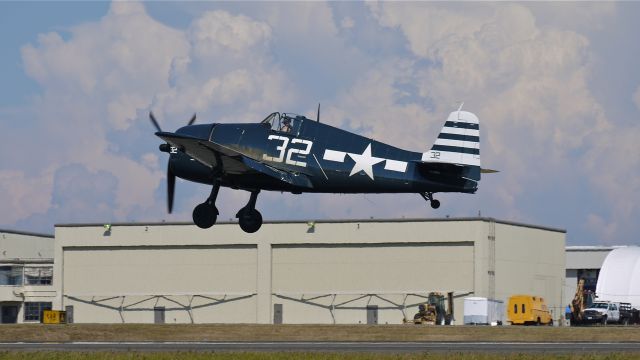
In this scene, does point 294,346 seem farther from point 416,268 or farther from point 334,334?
point 416,268

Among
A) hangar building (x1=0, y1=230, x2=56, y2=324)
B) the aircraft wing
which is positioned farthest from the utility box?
the aircraft wing

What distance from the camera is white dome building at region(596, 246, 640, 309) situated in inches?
3428

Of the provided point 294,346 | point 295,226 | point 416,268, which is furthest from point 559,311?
point 294,346

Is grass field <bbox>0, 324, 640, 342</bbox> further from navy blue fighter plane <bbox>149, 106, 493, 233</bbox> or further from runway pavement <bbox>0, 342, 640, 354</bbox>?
navy blue fighter plane <bbox>149, 106, 493, 233</bbox>

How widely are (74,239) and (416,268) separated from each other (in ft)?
85.0

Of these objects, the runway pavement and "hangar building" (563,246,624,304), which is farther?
"hangar building" (563,246,624,304)

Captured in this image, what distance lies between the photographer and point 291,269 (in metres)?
82.2

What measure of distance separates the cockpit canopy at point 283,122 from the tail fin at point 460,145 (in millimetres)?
4363

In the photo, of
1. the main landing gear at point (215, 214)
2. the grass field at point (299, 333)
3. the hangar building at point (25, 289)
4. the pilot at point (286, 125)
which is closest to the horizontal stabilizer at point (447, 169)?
the pilot at point (286, 125)

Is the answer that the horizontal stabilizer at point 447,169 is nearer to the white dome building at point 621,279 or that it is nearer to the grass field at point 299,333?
the grass field at point 299,333

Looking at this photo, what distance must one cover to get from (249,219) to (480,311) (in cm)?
3868

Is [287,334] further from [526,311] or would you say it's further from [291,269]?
[291,269]

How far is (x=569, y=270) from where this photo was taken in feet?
352

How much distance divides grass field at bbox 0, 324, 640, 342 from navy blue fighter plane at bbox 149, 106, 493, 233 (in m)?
15.7
